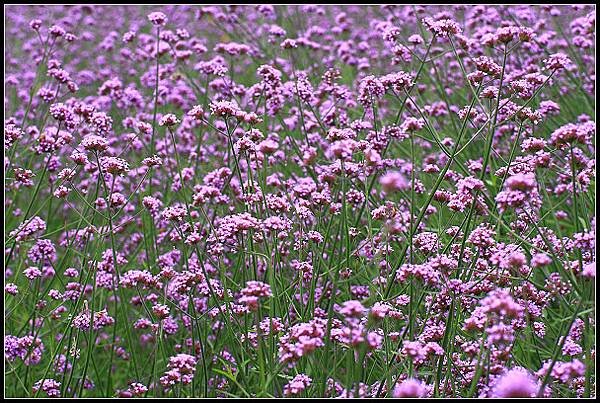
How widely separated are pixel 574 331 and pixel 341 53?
7.68 feet

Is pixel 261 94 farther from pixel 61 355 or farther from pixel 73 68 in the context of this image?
pixel 73 68

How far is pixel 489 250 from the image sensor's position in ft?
6.28

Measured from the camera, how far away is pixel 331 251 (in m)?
2.38

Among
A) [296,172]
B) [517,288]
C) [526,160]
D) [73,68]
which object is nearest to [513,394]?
[517,288]

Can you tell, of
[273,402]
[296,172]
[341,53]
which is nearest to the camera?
[273,402]

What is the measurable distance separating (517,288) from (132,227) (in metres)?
2.02

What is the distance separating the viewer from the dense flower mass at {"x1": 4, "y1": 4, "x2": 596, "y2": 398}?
174 cm

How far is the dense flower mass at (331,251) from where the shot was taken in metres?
1.74

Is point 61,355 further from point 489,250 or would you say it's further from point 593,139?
point 593,139

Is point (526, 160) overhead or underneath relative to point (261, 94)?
underneath

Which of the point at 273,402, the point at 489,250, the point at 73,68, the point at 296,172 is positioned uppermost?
the point at 73,68

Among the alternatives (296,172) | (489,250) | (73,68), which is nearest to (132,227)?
(296,172)

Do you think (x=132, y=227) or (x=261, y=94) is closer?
(x=261, y=94)

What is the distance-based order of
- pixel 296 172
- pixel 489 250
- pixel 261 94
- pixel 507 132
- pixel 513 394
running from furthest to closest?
1. pixel 296 172
2. pixel 507 132
3. pixel 261 94
4. pixel 489 250
5. pixel 513 394
